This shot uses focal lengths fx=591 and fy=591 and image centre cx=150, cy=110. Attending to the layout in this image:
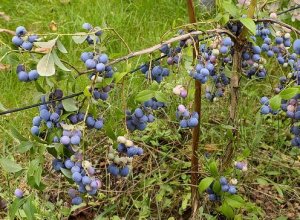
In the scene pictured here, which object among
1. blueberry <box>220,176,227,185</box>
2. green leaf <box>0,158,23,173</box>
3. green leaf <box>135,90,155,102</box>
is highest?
green leaf <box>135,90,155,102</box>

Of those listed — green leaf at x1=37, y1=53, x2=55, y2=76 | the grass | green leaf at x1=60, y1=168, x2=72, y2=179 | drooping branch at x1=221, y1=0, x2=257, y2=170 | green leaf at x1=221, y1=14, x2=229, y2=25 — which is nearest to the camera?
green leaf at x1=37, y1=53, x2=55, y2=76

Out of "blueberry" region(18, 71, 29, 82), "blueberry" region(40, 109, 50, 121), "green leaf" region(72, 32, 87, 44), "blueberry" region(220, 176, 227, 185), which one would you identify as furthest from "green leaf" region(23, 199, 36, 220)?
"blueberry" region(220, 176, 227, 185)

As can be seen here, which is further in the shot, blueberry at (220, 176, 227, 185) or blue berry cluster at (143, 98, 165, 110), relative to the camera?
blueberry at (220, 176, 227, 185)

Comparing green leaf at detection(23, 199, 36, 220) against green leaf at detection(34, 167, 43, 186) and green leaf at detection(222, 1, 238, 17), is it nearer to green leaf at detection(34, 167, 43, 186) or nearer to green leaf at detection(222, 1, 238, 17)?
green leaf at detection(34, 167, 43, 186)

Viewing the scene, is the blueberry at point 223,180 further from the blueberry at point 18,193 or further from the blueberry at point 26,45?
the blueberry at point 26,45

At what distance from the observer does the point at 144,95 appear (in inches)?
62.6

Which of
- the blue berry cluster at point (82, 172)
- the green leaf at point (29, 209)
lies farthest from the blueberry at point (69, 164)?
the green leaf at point (29, 209)

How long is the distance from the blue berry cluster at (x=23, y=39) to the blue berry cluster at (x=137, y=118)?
1.15 ft

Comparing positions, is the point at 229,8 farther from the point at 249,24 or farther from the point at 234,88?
the point at 234,88

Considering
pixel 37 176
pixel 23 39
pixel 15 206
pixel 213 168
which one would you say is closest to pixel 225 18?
pixel 213 168

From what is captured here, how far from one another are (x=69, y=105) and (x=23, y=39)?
208mm

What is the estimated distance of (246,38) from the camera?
5.95 feet

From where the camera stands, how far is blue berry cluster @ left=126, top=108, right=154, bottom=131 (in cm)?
166

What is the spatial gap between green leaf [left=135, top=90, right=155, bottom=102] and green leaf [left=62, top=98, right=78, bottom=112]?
17 cm
